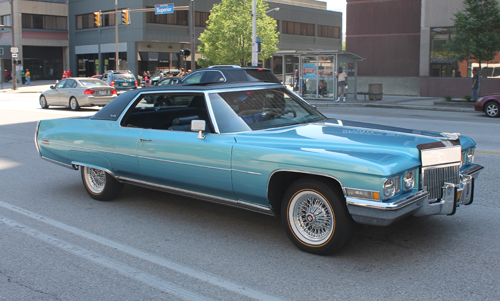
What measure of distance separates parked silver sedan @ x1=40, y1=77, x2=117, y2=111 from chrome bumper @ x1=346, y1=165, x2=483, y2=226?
18.7 m

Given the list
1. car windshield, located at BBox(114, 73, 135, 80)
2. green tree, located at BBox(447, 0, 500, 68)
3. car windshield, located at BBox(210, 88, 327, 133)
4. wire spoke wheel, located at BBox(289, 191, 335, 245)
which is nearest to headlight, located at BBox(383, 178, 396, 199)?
wire spoke wheel, located at BBox(289, 191, 335, 245)

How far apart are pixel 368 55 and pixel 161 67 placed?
31236mm

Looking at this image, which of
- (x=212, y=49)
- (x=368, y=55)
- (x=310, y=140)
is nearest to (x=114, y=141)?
(x=310, y=140)

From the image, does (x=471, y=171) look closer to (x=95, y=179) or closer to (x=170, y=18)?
(x=95, y=179)

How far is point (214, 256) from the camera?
4590 mm

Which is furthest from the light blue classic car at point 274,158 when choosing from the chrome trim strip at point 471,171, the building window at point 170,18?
the building window at point 170,18

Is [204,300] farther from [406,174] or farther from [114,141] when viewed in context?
[114,141]

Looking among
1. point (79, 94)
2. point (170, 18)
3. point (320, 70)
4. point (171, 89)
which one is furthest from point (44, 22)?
point (171, 89)

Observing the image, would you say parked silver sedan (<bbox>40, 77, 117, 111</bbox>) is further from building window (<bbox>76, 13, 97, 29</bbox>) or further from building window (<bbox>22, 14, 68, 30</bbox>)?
building window (<bbox>22, 14, 68, 30</bbox>)

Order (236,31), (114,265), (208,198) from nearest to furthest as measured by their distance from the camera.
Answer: (114,265)
(208,198)
(236,31)

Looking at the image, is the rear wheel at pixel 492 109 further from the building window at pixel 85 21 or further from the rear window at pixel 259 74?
the building window at pixel 85 21

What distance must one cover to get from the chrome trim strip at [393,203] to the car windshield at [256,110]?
1541 millimetres

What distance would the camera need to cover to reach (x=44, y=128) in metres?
7.19

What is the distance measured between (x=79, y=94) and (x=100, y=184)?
1574 centimetres
